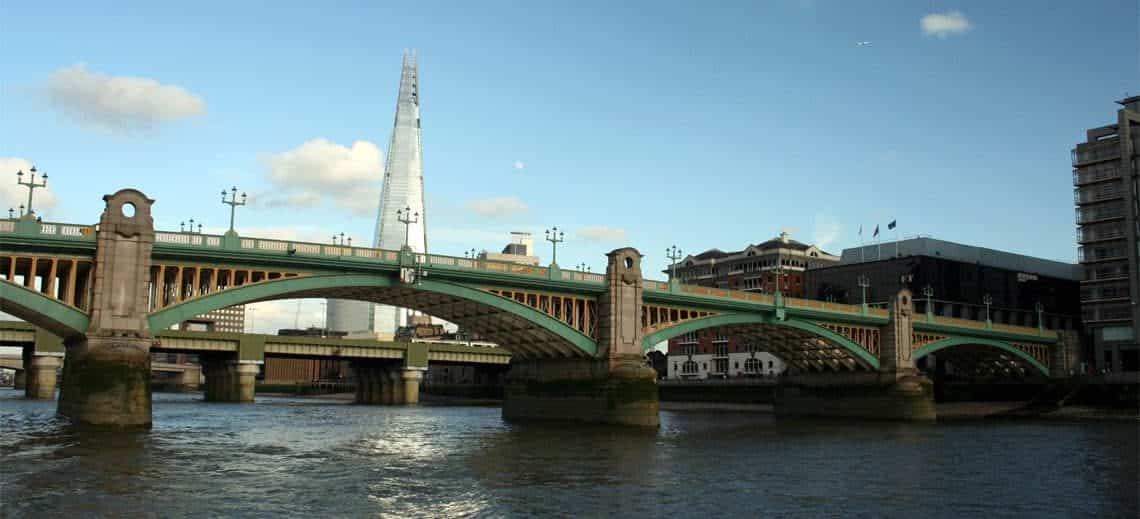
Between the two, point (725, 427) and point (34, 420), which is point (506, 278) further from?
point (34, 420)

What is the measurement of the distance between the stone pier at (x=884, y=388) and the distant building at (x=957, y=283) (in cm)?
3012

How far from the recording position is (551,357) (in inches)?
3029

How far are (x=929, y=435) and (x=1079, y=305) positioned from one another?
81787mm

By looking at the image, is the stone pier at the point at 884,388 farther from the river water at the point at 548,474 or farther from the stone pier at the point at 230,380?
the stone pier at the point at 230,380

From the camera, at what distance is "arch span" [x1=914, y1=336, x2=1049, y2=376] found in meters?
99.4

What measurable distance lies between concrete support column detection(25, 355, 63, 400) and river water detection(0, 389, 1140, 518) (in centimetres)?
5536

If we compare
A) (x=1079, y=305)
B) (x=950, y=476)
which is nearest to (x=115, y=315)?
(x=950, y=476)

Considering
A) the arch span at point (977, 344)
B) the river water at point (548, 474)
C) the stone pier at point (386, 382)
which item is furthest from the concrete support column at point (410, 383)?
the river water at point (548, 474)

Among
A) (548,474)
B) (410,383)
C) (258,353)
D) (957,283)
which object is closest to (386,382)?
(410,383)

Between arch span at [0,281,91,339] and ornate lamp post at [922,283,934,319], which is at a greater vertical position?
ornate lamp post at [922,283,934,319]

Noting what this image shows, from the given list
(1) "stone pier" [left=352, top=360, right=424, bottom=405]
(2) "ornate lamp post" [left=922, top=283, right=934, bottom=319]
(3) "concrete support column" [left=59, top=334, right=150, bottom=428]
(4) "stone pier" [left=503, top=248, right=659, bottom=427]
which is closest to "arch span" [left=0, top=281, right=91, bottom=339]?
(3) "concrete support column" [left=59, top=334, right=150, bottom=428]

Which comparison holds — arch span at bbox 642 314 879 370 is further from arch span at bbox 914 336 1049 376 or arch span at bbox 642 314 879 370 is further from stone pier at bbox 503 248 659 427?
arch span at bbox 914 336 1049 376

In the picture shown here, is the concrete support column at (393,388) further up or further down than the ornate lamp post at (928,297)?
further down

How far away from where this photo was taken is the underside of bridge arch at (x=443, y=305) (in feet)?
186
